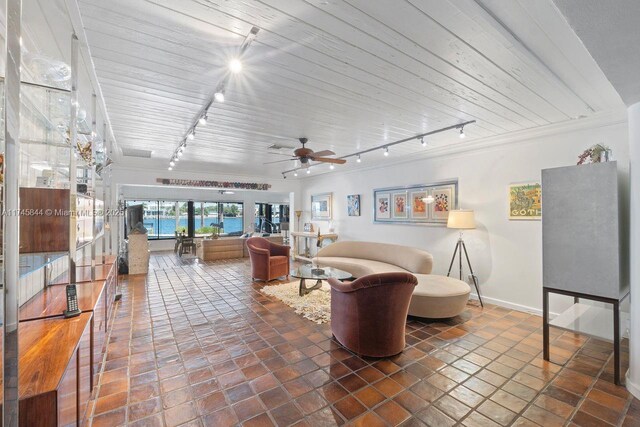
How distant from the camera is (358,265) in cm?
526

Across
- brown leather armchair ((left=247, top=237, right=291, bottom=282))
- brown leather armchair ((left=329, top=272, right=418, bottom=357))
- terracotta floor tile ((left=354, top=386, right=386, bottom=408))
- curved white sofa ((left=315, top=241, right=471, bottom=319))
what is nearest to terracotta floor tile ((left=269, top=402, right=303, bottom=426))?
terracotta floor tile ((left=354, top=386, right=386, bottom=408))

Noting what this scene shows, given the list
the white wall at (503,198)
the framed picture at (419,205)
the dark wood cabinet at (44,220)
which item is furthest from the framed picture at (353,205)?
the dark wood cabinet at (44,220)

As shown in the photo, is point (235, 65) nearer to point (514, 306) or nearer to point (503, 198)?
point (503, 198)

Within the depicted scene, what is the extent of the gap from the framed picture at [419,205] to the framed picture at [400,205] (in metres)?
→ 0.18

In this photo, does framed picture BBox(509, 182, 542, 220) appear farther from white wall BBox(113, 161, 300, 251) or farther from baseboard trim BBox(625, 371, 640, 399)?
white wall BBox(113, 161, 300, 251)

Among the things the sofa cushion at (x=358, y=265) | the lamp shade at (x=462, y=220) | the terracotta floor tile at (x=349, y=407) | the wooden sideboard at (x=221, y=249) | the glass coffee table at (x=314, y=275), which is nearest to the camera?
the terracotta floor tile at (x=349, y=407)

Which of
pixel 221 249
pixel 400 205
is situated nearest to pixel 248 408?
pixel 400 205

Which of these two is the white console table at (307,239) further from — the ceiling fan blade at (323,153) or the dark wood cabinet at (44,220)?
the dark wood cabinet at (44,220)

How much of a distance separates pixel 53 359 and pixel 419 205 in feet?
17.5

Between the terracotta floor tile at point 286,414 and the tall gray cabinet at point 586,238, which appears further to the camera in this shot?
the tall gray cabinet at point 586,238

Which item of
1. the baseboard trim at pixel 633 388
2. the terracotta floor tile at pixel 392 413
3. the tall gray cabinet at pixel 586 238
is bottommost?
the terracotta floor tile at pixel 392 413

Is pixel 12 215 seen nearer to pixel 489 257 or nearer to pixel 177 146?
pixel 177 146

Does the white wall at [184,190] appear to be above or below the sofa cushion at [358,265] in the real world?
above

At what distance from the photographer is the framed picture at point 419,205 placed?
17.6ft
